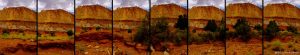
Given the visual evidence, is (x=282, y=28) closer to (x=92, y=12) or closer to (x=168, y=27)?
(x=168, y=27)

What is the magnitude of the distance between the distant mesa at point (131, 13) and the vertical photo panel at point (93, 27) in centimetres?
18

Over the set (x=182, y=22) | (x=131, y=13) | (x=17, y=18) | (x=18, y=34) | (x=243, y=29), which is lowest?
(x=18, y=34)

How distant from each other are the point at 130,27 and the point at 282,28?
11.5ft

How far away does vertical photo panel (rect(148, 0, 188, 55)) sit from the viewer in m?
26.5

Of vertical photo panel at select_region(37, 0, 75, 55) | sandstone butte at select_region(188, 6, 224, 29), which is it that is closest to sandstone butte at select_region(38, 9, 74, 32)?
vertical photo panel at select_region(37, 0, 75, 55)

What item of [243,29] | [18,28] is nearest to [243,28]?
[243,29]

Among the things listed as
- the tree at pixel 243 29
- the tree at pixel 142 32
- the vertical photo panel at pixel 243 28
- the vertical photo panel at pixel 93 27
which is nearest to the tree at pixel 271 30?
the vertical photo panel at pixel 243 28

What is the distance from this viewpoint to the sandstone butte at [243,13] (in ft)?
86.7

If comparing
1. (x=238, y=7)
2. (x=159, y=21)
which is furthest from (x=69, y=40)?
(x=238, y=7)

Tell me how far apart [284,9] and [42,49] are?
5627mm

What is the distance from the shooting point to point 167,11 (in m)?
26.5

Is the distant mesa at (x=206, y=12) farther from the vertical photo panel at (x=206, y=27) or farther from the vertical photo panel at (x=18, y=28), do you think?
the vertical photo panel at (x=18, y=28)

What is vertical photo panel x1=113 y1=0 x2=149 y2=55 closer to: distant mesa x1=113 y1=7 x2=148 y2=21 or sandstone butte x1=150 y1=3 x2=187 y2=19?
distant mesa x1=113 y1=7 x2=148 y2=21

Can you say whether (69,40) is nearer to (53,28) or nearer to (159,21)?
(53,28)
